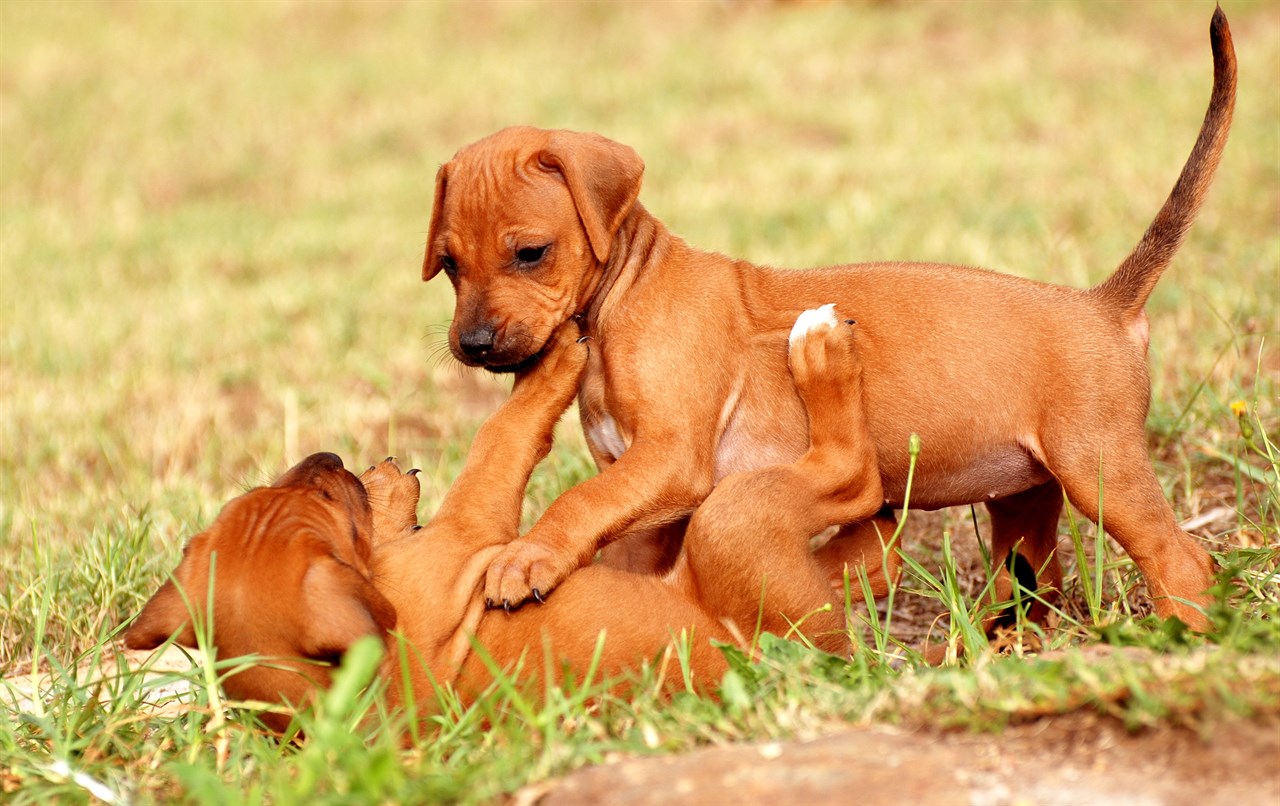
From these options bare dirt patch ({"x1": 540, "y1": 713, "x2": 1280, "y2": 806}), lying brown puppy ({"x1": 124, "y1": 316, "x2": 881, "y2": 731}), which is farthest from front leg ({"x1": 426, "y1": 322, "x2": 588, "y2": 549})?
bare dirt patch ({"x1": 540, "y1": 713, "x2": 1280, "y2": 806})

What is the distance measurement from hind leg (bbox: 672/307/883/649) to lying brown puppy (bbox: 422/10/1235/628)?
0.07 metres

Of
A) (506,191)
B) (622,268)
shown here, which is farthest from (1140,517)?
(506,191)

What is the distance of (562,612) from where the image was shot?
12.4ft

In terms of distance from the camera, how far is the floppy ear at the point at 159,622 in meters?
3.54

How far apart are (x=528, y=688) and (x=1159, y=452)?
119 inches

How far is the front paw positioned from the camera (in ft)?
12.2

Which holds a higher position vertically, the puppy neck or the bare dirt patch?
the puppy neck

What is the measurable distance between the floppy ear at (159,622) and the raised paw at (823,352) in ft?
6.05

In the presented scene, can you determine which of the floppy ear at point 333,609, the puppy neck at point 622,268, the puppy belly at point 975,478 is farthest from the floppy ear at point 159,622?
the puppy belly at point 975,478

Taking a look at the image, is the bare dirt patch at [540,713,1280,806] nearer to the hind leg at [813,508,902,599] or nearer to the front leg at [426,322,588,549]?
the front leg at [426,322,588,549]

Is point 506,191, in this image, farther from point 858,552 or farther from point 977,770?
point 977,770

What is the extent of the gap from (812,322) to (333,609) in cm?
167

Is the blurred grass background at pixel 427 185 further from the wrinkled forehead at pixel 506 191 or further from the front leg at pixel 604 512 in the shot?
the front leg at pixel 604 512

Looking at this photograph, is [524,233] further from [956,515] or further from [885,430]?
[956,515]
